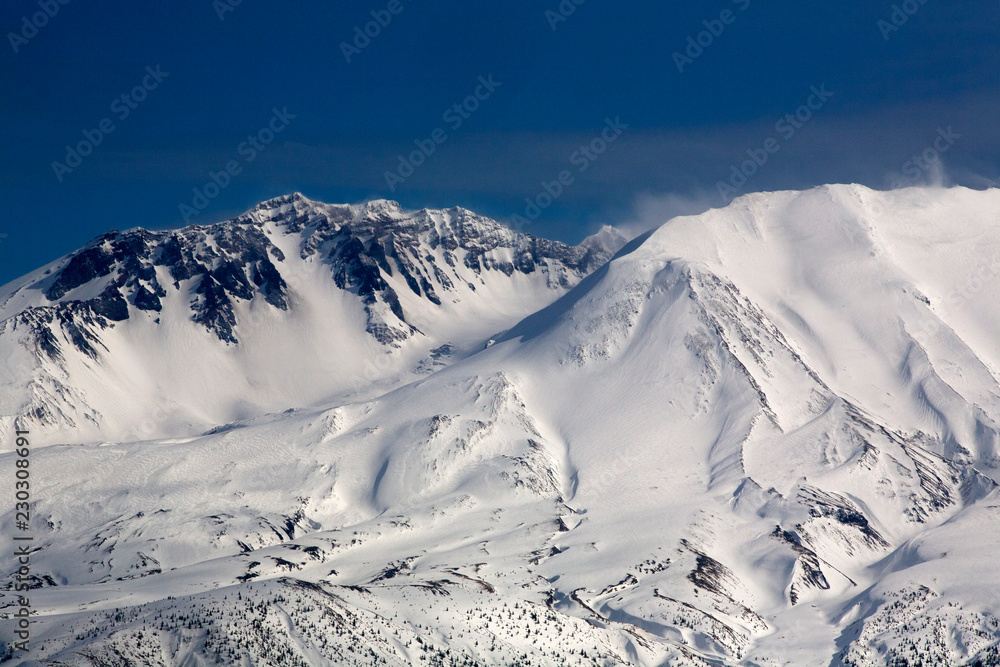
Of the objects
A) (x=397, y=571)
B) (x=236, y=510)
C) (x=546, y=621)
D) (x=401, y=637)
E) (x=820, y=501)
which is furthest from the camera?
(x=236, y=510)

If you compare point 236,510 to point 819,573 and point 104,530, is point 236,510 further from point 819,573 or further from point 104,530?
point 819,573

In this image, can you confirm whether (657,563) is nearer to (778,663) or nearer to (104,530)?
(778,663)

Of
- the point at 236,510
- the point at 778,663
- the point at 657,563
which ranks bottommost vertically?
the point at 778,663

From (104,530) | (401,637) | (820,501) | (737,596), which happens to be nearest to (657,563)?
(737,596)

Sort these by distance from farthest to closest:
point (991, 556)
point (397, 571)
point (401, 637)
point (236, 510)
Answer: point (236, 510), point (397, 571), point (991, 556), point (401, 637)

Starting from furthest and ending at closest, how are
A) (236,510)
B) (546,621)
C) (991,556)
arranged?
(236,510) < (991,556) < (546,621)

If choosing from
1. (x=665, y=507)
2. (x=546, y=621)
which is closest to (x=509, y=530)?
(x=665, y=507)

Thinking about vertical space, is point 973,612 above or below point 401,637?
below

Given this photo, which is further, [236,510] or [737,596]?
[236,510]

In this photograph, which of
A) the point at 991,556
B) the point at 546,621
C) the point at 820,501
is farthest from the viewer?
the point at 820,501
